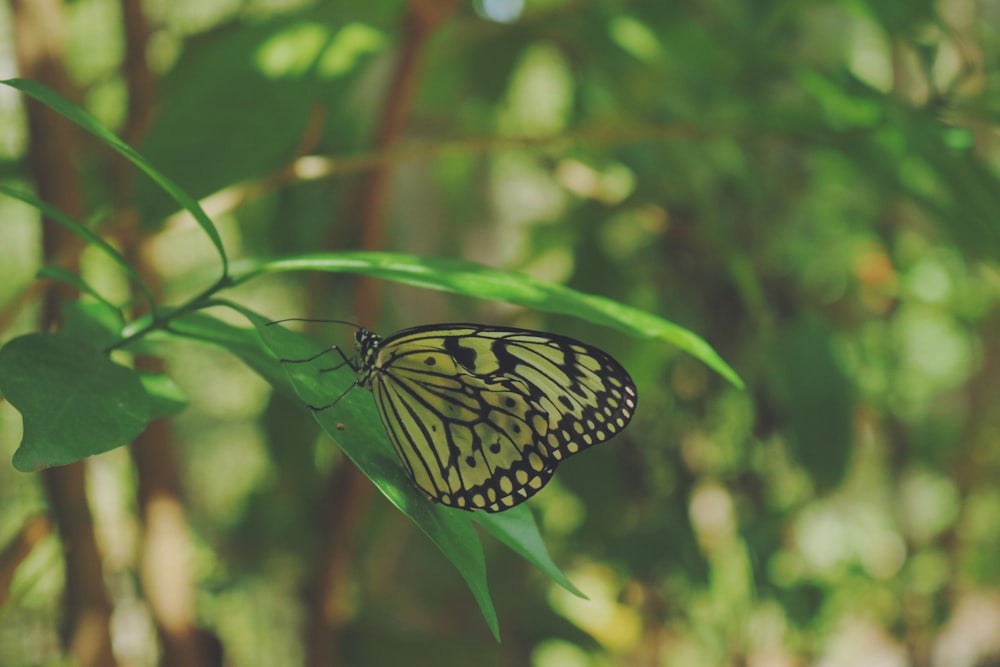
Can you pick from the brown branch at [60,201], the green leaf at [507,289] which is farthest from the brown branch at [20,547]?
the green leaf at [507,289]

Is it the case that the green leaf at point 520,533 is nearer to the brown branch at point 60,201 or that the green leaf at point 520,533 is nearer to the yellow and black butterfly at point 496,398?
the yellow and black butterfly at point 496,398

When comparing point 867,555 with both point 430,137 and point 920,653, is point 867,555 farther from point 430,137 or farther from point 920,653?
point 430,137

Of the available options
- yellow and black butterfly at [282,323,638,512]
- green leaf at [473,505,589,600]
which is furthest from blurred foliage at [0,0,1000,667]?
green leaf at [473,505,589,600]

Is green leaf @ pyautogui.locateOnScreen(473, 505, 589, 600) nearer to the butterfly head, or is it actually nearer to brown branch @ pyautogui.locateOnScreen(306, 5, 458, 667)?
the butterfly head

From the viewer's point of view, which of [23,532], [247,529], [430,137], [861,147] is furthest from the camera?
[430,137]

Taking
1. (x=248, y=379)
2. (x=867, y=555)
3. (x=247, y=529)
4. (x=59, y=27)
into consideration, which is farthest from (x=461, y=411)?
(x=867, y=555)
